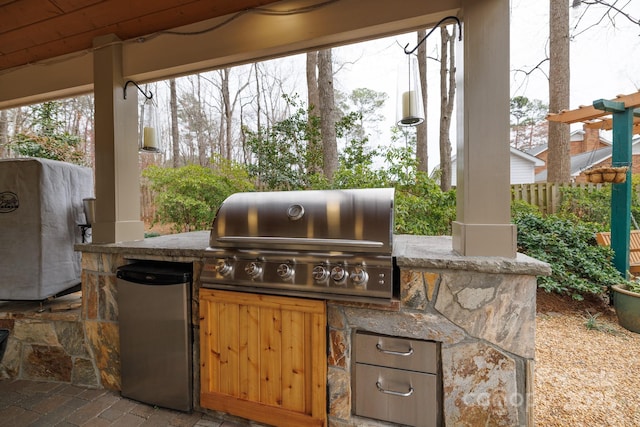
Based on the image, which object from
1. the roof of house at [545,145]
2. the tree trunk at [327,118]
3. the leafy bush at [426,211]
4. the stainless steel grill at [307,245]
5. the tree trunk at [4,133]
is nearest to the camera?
the stainless steel grill at [307,245]

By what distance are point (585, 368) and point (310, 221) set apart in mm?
2580

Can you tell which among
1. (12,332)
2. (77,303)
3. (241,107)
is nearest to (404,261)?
(77,303)

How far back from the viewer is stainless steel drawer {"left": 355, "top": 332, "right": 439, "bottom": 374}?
4.62 feet

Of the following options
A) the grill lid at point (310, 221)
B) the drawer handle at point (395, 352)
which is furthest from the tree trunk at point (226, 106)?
the drawer handle at point (395, 352)

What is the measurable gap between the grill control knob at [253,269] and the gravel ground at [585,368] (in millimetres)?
1944

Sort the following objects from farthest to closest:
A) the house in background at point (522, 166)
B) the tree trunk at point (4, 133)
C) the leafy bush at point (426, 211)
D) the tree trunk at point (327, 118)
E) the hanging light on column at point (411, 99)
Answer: the house in background at point (522, 166), the tree trunk at point (4, 133), the tree trunk at point (327, 118), the leafy bush at point (426, 211), the hanging light on column at point (411, 99)

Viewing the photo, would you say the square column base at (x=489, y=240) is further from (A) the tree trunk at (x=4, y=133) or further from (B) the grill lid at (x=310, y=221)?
(A) the tree trunk at (x=4, y=133)

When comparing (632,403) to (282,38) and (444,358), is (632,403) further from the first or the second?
(282,38)

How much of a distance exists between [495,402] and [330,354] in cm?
78

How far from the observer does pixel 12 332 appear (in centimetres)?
224

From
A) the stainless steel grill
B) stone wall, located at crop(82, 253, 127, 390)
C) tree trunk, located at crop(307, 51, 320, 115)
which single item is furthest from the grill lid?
tree trunk, located at crop(307, 51, 320, 115)

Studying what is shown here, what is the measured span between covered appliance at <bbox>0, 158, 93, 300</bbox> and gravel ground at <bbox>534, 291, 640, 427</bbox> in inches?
142

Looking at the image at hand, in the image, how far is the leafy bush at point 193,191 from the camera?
4.95 m

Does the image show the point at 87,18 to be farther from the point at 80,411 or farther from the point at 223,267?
the point at 80,411
